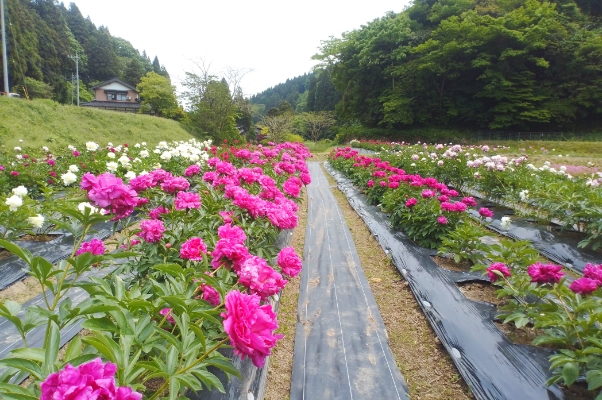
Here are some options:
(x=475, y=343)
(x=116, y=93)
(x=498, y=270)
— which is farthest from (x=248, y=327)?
(x=116, y=93)

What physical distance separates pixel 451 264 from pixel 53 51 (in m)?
35.2

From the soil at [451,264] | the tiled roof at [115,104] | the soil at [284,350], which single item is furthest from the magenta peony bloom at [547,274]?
the tiled roof at [115,104]

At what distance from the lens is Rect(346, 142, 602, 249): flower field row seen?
3772 millimetres

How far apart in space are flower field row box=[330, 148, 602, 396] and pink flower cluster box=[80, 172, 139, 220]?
2075 mm

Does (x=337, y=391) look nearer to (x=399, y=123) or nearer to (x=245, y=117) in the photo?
(x=399, y=123)

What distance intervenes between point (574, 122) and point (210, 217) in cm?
2810

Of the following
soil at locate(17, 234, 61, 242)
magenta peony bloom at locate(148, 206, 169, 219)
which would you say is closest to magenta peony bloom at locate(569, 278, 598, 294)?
magenta peony bloom at locate(148, 206, 169, 219)

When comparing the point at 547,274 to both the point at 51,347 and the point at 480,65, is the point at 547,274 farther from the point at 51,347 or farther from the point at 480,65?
the point at 480,65

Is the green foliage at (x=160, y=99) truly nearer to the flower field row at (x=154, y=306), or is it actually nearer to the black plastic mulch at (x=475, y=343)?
the black plastic mulch at (x=475, y=343)

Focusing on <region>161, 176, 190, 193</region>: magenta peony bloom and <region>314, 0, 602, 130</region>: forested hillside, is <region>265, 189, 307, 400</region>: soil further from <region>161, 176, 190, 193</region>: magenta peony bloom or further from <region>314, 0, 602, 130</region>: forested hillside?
<region>314, 0, 602, 130</region>: forested hillside

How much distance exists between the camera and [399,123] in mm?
25875

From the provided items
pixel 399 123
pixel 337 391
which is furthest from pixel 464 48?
pixel 337 391

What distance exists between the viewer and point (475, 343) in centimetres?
221

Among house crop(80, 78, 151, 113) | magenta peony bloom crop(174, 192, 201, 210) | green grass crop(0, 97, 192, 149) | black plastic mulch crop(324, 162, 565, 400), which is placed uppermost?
house crop(80, 78, 151, 113)
